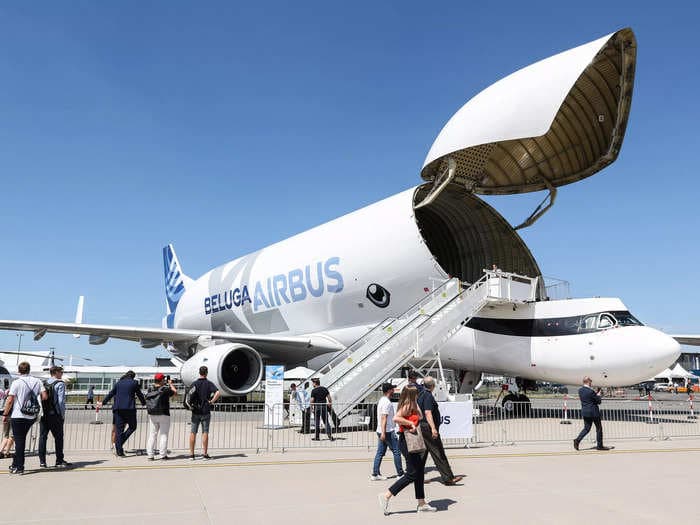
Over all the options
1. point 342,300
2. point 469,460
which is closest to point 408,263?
point 342,300

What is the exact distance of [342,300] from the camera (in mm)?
19500

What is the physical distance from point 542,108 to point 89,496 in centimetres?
1264

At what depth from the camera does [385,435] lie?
7766 millimetres

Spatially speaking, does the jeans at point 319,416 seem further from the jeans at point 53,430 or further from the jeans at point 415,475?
the jeans at point 415,475

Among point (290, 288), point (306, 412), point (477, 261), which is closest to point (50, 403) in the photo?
point (306, 412)

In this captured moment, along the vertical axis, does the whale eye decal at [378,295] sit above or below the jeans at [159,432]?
above

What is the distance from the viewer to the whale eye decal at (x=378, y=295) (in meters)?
17.9

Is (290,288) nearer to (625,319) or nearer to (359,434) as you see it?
(359,434)

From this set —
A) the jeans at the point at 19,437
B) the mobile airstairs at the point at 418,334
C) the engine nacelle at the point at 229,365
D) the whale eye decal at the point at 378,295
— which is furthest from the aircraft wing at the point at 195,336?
the jeans at the point at 19,437

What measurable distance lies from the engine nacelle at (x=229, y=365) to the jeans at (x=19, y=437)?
891 centimetres

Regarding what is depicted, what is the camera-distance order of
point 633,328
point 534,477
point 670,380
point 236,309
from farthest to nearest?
point 670,380 < point 236,309 < point 633,328 < point 534,477

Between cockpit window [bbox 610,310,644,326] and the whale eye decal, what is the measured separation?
6450mm

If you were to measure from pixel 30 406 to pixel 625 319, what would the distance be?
12.7 metres

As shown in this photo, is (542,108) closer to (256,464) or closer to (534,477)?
(534,477)
